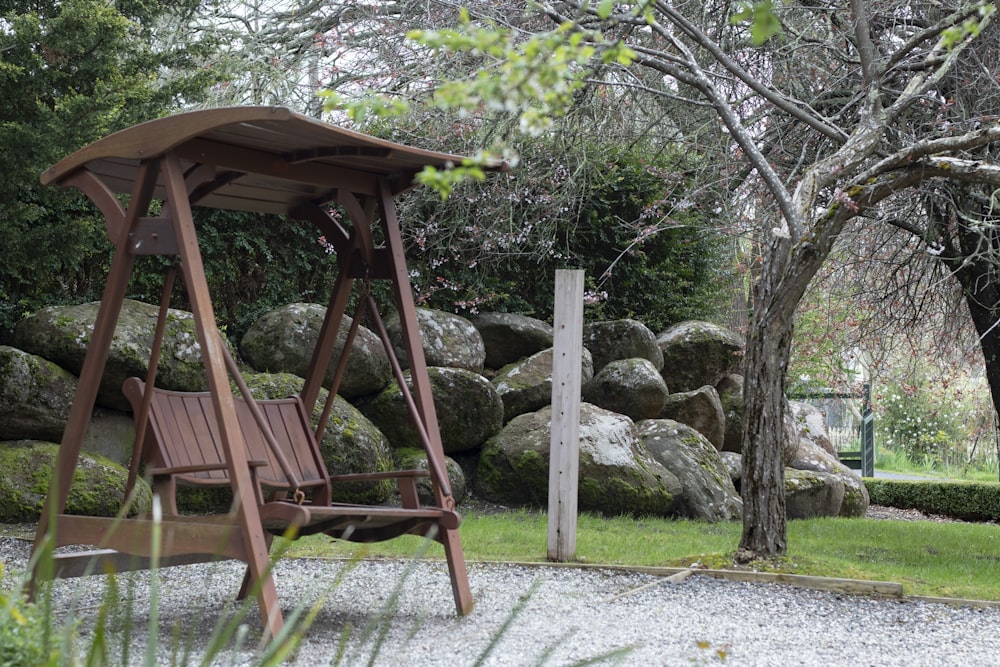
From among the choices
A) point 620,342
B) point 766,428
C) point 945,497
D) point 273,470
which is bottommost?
point 945,497

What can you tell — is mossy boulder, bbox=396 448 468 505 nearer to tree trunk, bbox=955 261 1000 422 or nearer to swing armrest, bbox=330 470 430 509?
swing armrest, bbox=330 470 430 509

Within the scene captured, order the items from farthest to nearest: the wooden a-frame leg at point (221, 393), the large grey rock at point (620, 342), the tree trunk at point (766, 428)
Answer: the large grey rock at point (620, 342)
the tree trunk at point (766, 428)
the wooden a-frame leg at point (221, 393)

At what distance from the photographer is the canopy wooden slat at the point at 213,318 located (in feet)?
11.0

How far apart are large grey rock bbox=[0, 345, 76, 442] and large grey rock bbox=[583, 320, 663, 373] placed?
17.2ft

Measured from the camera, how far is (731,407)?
10.5 meters

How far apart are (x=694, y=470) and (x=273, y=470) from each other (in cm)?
500

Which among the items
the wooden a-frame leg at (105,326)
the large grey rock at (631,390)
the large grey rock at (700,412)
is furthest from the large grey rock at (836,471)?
the wooden a-frame leg at (105,326)

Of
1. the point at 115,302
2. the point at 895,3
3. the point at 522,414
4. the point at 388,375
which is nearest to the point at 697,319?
the point at 522,414

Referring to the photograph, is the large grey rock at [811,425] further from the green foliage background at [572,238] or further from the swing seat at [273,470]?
the swing seat at [273,470]

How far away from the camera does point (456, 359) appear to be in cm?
895

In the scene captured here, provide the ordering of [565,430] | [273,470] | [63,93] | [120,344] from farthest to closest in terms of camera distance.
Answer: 1. [120,344]
2. [63,93]
3. [565,430]
4. [273,470]

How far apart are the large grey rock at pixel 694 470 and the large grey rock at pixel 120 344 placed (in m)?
4.01

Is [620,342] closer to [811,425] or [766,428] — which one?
[811,425]

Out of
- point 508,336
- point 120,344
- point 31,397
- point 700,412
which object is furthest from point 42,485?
point 700,412
